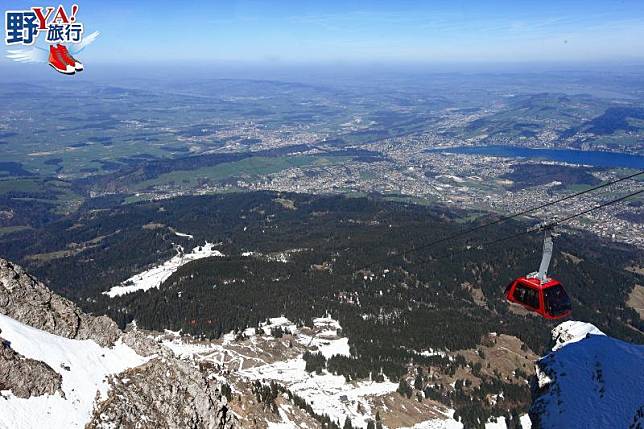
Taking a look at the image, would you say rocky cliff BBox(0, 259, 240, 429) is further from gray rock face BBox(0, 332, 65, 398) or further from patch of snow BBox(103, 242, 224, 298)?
patch of snow BBox(103, 242, 224, 298)

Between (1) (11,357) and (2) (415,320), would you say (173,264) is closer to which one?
(2) (415,320)

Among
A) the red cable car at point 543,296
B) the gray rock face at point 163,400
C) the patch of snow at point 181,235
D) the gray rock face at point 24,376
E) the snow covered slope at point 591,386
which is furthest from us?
the patch of snow at point 181,235

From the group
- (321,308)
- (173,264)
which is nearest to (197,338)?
(321,308)

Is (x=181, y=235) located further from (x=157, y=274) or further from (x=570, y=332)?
(x=570, y=332)

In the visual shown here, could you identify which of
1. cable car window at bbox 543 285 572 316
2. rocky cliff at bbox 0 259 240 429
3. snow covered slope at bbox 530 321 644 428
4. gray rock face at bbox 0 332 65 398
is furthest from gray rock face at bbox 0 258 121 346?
snow covered slope at bbox 530 321 644 428

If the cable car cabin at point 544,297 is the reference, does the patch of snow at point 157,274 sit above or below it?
below

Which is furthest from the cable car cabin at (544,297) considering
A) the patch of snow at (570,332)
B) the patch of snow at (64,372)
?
the patch of snow at (570,332)

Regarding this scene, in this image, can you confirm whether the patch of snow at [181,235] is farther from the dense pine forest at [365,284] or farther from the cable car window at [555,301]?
the cable car window at [555,301]
